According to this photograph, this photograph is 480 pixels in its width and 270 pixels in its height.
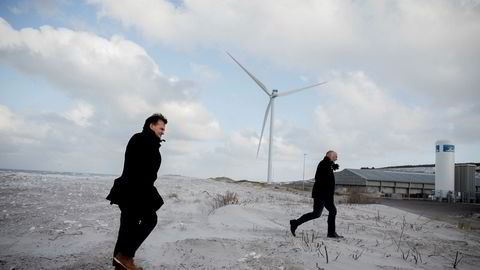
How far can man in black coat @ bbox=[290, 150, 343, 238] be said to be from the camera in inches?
284

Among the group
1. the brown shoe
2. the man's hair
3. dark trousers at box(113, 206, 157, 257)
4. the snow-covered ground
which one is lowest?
the snow-covered ground

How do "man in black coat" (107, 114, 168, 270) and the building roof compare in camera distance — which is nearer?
"man in black coat" (107, 114, 168, 270)

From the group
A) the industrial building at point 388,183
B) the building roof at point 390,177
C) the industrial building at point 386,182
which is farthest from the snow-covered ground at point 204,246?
the building roof at point 390,177

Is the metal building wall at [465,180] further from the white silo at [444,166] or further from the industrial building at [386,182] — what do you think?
the industrial building at [386,182]

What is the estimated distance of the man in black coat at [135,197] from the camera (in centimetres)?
387

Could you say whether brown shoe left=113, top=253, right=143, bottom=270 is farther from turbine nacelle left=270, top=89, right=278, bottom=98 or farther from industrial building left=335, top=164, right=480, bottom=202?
industrial building left=335, top=164, right=480, bottom=202

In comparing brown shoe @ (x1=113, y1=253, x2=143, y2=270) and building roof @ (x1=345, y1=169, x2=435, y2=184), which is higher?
building roof @ (x1=345, y1=169, x2=435, y2=184)

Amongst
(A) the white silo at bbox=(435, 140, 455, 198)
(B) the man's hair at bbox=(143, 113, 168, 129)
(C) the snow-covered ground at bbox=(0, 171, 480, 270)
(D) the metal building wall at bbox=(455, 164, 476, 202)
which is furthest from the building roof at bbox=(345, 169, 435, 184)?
(B) the man's hair at bbox=(143, 113, 168, 129)

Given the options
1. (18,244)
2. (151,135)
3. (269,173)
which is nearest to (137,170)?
(151,135)

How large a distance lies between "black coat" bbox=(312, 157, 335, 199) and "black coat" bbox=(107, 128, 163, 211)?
4.12 metres

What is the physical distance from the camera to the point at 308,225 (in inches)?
374

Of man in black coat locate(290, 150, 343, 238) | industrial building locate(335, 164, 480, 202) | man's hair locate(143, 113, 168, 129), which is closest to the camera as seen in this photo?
man's hair locate(143, 113, 168, 129)

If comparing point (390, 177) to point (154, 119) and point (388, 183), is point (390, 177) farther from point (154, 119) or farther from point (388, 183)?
point (154, 119)

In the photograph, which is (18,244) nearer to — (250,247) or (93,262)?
(93,262)
